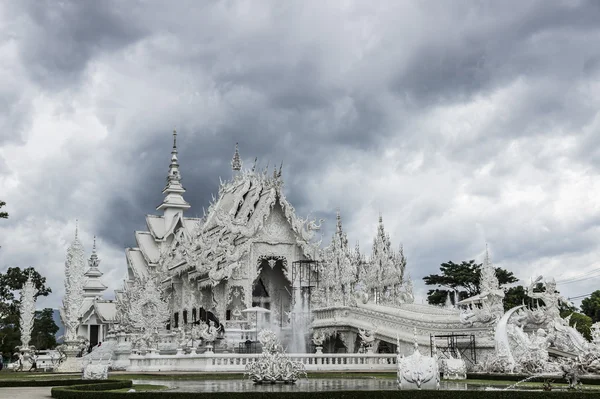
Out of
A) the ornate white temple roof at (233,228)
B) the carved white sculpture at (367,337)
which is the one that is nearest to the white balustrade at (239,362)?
the carved white sculpture at (367,337)

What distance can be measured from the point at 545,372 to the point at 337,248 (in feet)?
83.9

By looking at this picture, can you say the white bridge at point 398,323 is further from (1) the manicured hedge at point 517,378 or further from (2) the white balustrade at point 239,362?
(1) the manicured hedge at point 517,378

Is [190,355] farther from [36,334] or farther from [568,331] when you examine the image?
[36,334]

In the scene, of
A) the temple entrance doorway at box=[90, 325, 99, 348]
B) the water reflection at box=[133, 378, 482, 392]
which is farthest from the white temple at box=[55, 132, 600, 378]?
the temple entrance doorway at box=[90, 325, 99, 348]

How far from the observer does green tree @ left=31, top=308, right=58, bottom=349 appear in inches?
2557

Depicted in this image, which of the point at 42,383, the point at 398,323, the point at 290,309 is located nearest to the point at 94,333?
the point at 290,309

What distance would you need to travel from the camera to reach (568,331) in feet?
71.1

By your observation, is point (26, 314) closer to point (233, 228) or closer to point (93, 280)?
point (233, 228)

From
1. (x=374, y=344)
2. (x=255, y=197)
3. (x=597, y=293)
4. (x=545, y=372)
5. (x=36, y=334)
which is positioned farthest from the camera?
(x=36, y=334)

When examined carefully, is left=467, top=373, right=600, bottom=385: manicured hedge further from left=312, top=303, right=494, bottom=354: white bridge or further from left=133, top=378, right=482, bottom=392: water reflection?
left=312, top=303, right=494, bottom=354: white bridge

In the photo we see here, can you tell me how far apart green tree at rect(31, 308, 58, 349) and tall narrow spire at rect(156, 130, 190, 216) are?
16465 mm

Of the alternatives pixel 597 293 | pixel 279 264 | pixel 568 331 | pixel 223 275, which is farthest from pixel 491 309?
pixel 597 293

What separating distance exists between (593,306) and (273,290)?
82.6 feet

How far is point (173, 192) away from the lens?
198 feet
